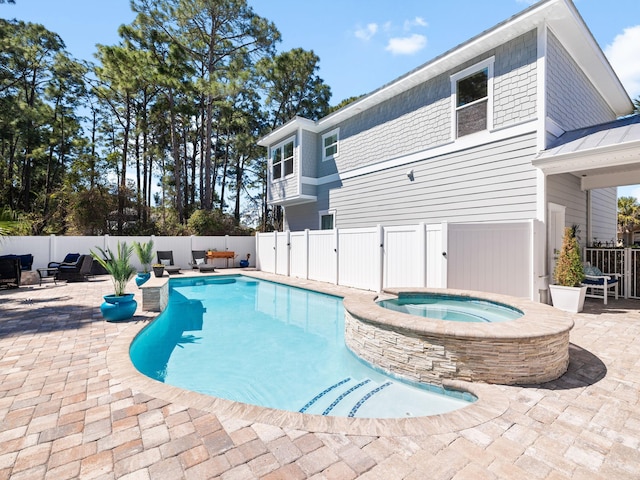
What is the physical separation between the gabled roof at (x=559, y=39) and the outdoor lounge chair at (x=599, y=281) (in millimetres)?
5370

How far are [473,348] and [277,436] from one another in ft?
7.07

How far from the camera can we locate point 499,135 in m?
7.38

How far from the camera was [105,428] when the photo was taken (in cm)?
242

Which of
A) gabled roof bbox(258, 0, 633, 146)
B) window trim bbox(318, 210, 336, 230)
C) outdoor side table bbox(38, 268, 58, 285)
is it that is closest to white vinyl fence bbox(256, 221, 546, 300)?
window trim bbox(318, 210, 336, 230)

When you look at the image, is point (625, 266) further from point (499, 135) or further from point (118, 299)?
point (118, 299)

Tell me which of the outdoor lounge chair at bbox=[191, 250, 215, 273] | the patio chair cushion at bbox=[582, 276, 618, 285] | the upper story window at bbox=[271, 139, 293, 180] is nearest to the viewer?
the patio chair cushion at bbox=[582, 276, 618, 285]

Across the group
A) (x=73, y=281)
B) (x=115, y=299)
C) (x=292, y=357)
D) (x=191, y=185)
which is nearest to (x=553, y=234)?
(x=292, y=357)

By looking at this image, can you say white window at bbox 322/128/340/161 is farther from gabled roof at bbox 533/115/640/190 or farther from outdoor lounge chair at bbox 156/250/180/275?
outdoor lounge chair at bbox 156/250/180/275

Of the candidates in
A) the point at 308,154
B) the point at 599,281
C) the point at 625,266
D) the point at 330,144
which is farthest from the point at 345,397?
the point at 308,154

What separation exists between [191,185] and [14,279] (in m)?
16.8

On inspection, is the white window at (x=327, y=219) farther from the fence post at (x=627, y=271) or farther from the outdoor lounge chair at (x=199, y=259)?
the fence post at (x=627, y=271)

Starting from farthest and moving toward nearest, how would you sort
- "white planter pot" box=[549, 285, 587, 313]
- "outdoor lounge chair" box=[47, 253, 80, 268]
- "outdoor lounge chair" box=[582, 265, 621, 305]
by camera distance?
"outdoor lounge chair" box=[47, 253, 80, 268] → "outdoor lounge chair" box=[582, 265, 621, 305] → "white planter pot" box=[549, 285, 587, 313]

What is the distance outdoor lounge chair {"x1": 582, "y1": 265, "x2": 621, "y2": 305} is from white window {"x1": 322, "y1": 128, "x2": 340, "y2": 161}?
875cm

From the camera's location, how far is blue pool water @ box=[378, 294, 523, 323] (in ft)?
14.2
